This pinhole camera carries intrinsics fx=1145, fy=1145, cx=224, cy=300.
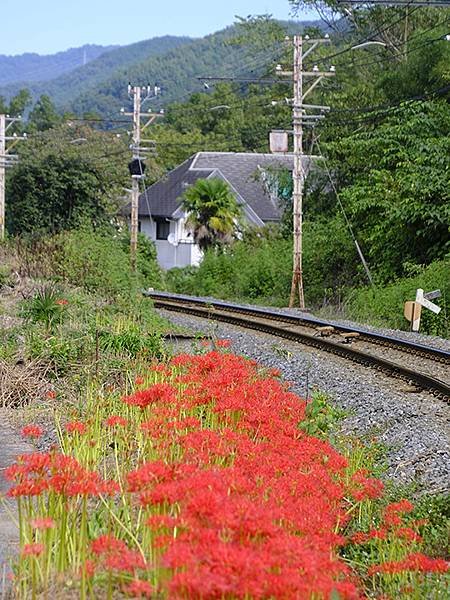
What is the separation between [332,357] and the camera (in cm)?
1684

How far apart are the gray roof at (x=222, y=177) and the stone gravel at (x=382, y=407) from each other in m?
49.1

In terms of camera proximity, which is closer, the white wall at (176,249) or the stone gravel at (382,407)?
the stone gravel at (382,407)

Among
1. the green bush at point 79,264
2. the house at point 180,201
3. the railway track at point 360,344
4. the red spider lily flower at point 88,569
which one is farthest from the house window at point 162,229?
the red spider lily flower at point 88,569

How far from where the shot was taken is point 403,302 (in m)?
27.1

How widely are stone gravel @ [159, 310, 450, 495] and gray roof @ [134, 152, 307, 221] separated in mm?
49072

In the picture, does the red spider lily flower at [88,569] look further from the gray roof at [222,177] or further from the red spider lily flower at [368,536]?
the gray roof at [222,177]

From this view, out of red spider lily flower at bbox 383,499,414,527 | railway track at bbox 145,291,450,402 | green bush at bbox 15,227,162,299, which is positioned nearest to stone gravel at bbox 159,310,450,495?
railway track at bbox 145,291,450,402

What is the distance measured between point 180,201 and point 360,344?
48.5m

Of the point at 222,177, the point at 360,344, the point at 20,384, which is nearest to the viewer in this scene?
the point at 20,384

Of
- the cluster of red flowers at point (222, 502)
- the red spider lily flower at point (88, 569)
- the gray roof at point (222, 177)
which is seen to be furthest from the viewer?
the gray roof at point (222, 177)

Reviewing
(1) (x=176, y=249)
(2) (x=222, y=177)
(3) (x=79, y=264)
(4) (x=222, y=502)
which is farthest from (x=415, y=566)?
(1) (x=176, y=249)

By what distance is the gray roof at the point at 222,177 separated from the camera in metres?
67.4

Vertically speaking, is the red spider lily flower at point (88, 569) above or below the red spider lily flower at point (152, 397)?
below

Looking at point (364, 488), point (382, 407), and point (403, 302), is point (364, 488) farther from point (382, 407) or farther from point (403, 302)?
point (403, 302)
